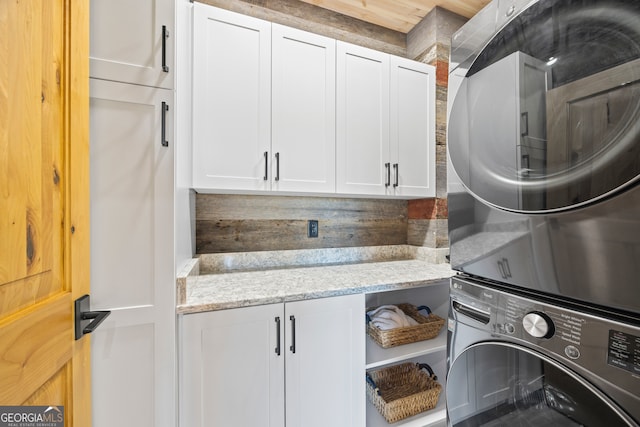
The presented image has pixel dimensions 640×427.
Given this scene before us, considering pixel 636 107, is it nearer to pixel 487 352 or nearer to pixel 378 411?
pixel 487 352

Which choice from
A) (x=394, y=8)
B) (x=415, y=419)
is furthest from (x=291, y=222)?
(x=394, y=8)

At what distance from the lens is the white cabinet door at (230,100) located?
1338mm

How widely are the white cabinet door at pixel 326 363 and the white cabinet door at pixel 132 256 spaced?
19.1 inches

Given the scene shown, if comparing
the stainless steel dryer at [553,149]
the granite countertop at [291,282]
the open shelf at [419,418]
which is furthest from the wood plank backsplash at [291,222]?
the stainless steel dryer at [553,149]

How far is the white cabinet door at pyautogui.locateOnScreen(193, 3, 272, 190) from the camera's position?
1.34 metres

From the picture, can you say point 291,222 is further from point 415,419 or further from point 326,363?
point 415,419

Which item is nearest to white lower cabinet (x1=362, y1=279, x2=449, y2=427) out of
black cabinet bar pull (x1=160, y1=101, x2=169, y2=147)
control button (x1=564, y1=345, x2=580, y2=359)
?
control button (x1=564, y1=345, x2=580, y2=359)

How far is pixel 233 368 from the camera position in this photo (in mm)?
1065

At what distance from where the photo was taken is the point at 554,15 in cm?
63

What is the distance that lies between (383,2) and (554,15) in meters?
1.57

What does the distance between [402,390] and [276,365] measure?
1.00 metres

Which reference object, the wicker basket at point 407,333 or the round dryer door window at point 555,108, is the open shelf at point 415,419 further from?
the round dryer door window at point 555,108

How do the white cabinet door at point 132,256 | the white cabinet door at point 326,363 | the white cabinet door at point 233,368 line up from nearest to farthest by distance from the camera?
the white cabinet door at point 132,256 < the white cabinet door at point 233,368 < the white cabinet door at point 326,363

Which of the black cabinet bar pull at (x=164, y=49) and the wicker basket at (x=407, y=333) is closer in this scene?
the black cabinet bar pull at (x=164, y=49)
